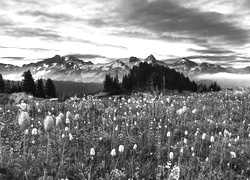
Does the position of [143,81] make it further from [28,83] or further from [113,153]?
[113,153]

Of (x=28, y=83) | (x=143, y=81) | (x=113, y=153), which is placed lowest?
(x=113, y=153)

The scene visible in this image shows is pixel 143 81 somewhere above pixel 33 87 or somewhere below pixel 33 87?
above

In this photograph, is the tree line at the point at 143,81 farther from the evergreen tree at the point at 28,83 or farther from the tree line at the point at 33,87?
the evergreen tree at the point at 28,83

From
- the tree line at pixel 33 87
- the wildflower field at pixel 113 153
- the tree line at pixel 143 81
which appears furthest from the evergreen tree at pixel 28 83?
the wildflower field at pixel 113 153

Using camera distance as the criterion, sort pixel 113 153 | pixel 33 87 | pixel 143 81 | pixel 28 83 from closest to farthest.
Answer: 1. pixel 113 153
2. pixel 28 83
3. pixel 33 87
4. pixel 143 81

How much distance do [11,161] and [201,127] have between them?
6475 mm

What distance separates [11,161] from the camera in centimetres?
404

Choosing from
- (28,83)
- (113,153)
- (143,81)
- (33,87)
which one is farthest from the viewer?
(143,81)

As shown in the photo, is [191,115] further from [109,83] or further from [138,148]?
[109,83]

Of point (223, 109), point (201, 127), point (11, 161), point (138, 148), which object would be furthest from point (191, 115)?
point (11, 161)

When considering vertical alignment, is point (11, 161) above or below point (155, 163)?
above

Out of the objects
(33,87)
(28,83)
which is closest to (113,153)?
(28,83)

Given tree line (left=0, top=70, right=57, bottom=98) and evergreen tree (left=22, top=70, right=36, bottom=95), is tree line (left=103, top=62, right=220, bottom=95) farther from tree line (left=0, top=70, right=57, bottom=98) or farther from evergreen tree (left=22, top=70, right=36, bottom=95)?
evergreen tree (left=22, top=70, right=36, bottom=95)

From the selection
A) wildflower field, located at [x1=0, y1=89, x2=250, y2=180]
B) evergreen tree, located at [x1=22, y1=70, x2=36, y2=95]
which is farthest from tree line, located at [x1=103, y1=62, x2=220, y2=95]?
wildflower field, located at [x1=0, y1=89, x2=250, y2=180]
